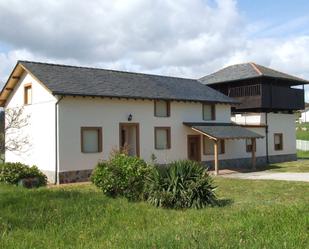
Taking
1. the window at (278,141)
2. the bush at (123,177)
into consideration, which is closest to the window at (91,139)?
the bush at (123,177)

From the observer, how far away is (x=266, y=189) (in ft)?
56.7

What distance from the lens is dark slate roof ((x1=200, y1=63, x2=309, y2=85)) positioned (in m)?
32.2

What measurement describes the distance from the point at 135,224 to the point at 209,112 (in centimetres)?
1939

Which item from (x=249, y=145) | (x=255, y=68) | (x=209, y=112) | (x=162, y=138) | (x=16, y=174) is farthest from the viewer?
(x=255, y=68)

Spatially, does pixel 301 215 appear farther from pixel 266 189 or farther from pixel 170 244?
pixel 266 189

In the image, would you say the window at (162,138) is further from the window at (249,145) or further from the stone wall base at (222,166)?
the window at (249,145)

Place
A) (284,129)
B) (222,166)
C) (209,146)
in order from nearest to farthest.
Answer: (209,146), (222,166), (284,129)

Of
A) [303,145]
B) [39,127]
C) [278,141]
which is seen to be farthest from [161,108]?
[303,145]

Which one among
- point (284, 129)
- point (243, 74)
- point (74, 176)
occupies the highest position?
point (243, 74)

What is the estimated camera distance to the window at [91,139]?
22.3m

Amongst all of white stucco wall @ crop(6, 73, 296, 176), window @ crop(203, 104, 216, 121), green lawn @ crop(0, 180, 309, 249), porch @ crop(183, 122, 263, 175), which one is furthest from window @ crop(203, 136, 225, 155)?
green lawn @ crop(0, 180, 309, 249)

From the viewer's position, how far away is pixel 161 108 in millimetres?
25875

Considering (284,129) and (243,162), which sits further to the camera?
(284,129)

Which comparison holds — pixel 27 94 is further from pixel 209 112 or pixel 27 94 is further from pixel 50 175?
pixel 209 112
